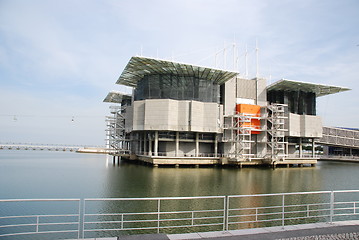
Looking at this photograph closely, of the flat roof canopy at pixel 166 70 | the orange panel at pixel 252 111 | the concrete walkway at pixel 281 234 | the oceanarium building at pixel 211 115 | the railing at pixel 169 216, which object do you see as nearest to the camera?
the concrete walkway at pixel 281 234

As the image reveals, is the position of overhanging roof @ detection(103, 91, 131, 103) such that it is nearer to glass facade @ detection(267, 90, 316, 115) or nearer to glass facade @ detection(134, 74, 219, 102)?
glass facade @ detection(134, 74, 219, 102)

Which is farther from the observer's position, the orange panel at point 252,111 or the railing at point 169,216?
the orange panel at point 252,111

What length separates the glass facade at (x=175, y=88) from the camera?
5325cm

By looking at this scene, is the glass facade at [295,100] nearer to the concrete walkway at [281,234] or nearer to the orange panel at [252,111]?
the orange panel at [252,111]

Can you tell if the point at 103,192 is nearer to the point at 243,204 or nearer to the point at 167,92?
the point at 243,204

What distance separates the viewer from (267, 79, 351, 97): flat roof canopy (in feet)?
199

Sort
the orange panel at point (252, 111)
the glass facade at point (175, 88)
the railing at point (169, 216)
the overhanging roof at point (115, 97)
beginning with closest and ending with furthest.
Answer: the railing at point (169, 216), the glass facade at point (175, 88), the orange panel at point (252, 111), the overhanging roof at point (115, 97)

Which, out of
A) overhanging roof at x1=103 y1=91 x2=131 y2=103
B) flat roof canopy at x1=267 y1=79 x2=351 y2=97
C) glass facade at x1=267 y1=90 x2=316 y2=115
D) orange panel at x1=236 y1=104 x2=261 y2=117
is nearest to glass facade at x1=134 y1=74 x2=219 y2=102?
orange panel at x1=236 y1=104 x2=261 y2=117

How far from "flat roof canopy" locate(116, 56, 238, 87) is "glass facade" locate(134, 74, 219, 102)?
3.20ft

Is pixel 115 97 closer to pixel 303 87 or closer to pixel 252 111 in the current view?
Answer: pixel 252 111

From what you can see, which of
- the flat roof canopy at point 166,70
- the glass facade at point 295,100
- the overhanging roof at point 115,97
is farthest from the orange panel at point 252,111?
the overhanging roof at point 115,97

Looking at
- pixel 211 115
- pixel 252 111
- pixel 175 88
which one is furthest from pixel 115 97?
pixel 252 111

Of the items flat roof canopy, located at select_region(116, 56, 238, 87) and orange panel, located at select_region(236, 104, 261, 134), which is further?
orange panel, located at select_region(236, 104, 261, 134)

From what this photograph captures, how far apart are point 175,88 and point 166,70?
151 inches
